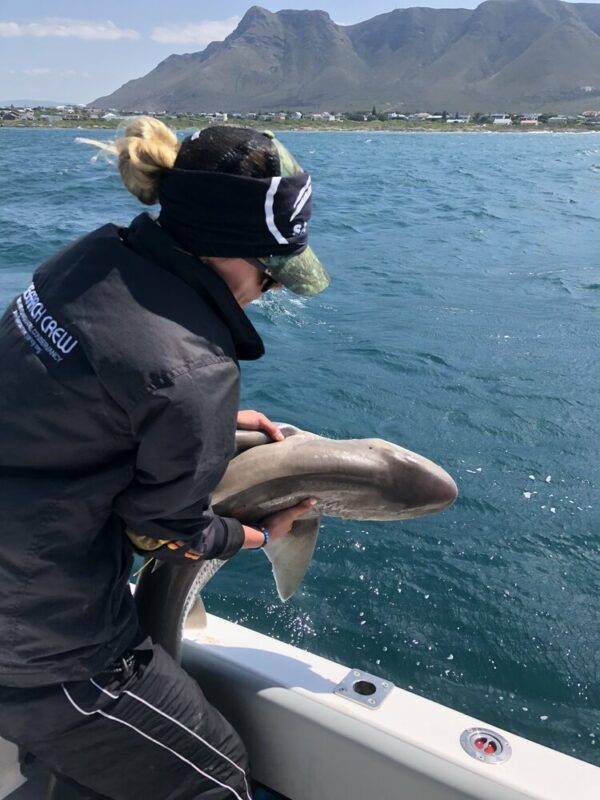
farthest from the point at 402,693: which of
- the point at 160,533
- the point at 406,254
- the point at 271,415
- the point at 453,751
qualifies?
the point at 406,254

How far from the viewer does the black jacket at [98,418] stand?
70.2 inches

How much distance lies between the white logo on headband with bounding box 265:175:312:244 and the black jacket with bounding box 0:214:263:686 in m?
0.21

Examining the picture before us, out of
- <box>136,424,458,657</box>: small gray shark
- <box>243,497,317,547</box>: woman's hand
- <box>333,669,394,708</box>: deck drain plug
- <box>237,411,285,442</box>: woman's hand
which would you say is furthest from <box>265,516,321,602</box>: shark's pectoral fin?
<box>333,669,394,708</box>: deck drain plug

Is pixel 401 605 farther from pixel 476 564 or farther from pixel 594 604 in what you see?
pixel 594 604

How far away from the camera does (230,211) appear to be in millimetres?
1937

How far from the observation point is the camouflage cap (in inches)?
80.4

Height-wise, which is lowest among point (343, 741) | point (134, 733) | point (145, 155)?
point (343, 741)

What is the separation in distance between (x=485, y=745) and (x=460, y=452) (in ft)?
14.8

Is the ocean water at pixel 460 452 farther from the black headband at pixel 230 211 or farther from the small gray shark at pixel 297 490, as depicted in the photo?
the black headband at pixel 230 211

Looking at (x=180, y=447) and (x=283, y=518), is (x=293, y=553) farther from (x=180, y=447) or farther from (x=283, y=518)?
(x=180, y=447)

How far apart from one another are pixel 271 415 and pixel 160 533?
6.18 metres

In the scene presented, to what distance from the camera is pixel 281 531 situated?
122 inches

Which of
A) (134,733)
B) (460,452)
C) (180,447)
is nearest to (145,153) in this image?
(180,447)

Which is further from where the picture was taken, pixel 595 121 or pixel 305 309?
pixel 595 121
